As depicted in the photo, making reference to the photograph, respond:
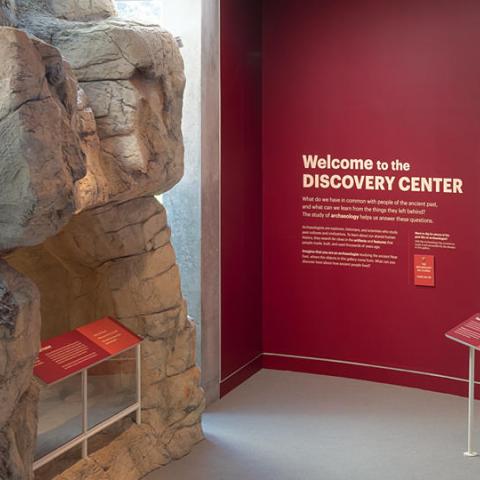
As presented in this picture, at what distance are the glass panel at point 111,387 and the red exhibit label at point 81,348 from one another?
166 mm

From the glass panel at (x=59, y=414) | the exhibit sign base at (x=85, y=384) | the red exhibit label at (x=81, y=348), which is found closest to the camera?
the red exhibit label at (x=81, y=348)

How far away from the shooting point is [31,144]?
15.2 feet

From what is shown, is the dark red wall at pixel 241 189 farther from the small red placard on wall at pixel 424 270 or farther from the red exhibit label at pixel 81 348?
the red exhibit label at pixel 81 348

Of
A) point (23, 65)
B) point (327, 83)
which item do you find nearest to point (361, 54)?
point (327, 83)

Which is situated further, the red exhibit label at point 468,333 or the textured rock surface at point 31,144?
the red exhibit label at point 468,333

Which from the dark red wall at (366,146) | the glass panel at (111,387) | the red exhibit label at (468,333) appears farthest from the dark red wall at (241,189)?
the red exhibit label at (468,333)

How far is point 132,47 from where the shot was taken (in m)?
6.39

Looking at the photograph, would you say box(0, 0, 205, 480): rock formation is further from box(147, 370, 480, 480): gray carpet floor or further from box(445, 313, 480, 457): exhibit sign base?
box(445, 313, 480, 457): exhibit sign base

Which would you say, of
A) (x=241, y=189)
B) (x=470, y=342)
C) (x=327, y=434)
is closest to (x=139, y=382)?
(x=327, y=434)

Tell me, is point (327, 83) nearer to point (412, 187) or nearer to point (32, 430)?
point (412, 187)

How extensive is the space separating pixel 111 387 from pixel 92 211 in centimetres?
126

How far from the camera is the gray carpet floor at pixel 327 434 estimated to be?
23.4 ft

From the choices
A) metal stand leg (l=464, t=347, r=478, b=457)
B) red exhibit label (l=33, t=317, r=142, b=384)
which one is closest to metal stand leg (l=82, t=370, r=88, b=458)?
red exhibit label (l=33, t=317, r=142, b=384)

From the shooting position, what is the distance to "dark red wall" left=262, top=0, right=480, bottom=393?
8.73 metres
